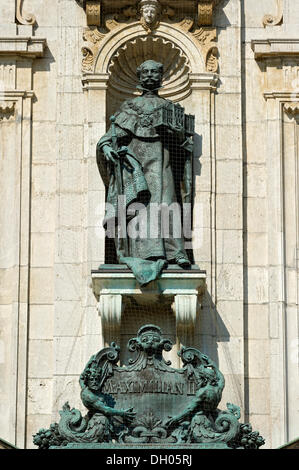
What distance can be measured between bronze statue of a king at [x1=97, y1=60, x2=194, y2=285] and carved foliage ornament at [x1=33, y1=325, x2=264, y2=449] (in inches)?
47.2

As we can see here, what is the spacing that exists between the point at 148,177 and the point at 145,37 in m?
1.73

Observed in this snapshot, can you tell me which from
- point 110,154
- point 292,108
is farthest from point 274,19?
point 110,154

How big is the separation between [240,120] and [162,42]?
1221 mm

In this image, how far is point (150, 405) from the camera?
898 inches

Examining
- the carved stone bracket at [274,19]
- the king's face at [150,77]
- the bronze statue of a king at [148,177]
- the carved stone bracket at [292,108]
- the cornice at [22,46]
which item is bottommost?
the bronze statue of a king at [148,177]

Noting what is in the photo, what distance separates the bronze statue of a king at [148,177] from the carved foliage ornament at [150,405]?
1198mm

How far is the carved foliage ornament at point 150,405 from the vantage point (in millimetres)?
22406

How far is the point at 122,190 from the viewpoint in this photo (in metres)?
24.4

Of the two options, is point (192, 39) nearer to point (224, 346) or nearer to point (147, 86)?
point (147, 86)

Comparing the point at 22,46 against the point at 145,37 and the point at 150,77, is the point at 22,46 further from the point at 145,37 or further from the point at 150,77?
the point at 150,77

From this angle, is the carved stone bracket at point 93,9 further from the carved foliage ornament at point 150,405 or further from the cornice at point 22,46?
the carved foliage ornament at point 150,405

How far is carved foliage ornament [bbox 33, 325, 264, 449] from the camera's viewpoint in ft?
73.5

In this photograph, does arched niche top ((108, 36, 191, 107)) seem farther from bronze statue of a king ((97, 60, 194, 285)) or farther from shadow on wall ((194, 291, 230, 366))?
shadow on wall ((194, 291, 230, 366))

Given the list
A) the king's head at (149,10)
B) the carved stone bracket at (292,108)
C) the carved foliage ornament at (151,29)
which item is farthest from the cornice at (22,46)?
the carved stone bracket at (292,108)
